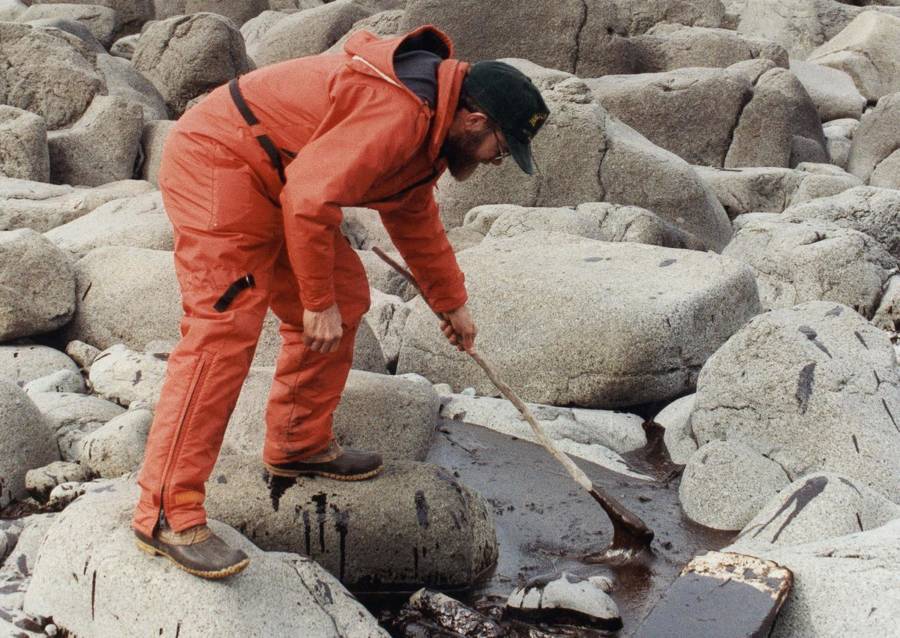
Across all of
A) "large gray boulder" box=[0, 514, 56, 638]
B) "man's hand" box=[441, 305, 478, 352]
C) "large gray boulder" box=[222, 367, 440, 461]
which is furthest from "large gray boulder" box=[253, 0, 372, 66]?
"man's hand" box=[441, 305, 478, 352]

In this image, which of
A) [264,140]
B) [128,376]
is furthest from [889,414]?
[128,376]

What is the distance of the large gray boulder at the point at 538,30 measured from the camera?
1270cm

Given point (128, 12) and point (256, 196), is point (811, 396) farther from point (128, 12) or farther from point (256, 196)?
point (128, 12)

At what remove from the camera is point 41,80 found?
41.7 ft

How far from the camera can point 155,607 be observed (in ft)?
12.2

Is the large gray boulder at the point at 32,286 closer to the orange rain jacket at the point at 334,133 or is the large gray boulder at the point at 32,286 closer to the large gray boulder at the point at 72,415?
the large gray boulder at the point at 72,415

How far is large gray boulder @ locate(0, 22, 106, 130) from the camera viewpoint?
12.6 m

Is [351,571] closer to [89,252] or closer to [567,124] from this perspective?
[89,252]

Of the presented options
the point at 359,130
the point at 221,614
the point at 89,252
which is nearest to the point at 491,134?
the point at 359,130

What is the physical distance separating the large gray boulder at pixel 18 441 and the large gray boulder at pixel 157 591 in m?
1.43

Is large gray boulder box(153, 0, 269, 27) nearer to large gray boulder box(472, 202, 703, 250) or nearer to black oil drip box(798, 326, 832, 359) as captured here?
large gray boulder box(472, 202, 703, 250)

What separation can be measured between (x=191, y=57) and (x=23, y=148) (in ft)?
11.9

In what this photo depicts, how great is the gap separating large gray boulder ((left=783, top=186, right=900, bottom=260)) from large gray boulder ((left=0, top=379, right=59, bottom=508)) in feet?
21.8

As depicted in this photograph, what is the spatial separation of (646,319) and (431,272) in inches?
98.3
